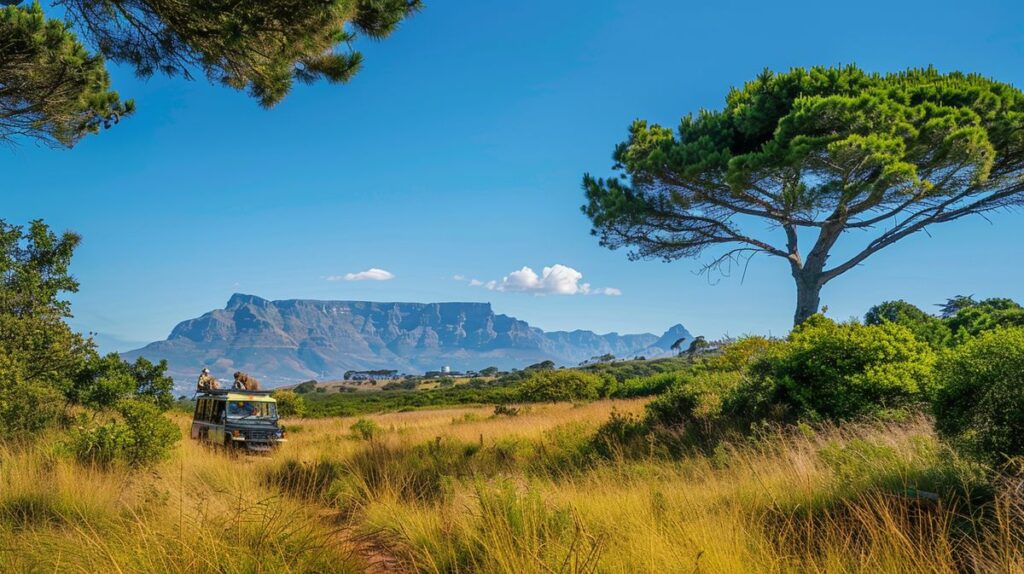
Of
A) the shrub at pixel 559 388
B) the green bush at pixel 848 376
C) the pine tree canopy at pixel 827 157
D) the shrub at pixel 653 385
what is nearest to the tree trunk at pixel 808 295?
the pine tree canopy at pixel 827 157

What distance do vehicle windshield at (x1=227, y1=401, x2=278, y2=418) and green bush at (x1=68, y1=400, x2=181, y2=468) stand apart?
4080mm

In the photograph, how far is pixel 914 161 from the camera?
13.7m

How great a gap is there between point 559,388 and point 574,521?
28723mm

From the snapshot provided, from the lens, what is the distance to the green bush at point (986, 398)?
4602mm

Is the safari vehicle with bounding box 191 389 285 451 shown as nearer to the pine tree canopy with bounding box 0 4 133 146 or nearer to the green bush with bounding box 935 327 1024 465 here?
the pine tree canopy with bounding box 0 4 133 146

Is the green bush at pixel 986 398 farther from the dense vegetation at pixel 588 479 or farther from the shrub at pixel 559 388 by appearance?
the shrub at pixel 559 388

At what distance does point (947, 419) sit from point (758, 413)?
5.19 meters

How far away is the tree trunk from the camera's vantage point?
50.2ft

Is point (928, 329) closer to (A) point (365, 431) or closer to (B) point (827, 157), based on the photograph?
(B) point (827, 157)

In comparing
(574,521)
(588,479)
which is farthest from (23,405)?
(574,521)

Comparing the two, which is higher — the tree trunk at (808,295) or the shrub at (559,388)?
the tree trunk at (808,295)

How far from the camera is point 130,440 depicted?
9211 mm

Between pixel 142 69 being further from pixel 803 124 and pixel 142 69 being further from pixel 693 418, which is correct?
pixel 803 124

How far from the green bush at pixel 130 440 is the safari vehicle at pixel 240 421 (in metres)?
3.67
